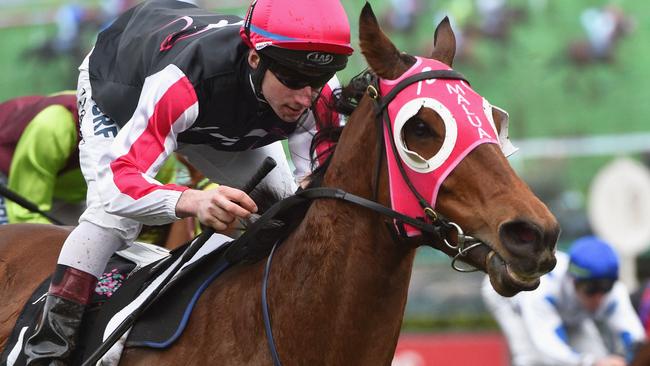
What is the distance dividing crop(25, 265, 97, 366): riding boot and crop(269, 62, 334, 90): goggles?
91cm

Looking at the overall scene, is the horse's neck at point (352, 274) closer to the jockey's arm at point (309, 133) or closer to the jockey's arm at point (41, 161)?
the jockey's arm at point (309, 133)

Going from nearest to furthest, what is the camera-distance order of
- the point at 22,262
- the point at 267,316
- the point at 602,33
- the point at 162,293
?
the point at 267,316 → the point at 162,293 → the point at 22,262 → the point at 602,33

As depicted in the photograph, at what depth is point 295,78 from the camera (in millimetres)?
3295

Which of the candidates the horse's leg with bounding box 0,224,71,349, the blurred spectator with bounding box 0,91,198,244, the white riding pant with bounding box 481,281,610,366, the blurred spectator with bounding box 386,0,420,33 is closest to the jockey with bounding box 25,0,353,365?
the horse's leg with bounding box 0,224,71,349

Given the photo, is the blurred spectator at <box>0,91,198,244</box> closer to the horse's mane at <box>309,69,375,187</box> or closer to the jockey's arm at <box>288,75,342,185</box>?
the jockey's arm at <box>288,75,342,185</box>

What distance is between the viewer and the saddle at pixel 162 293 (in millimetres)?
3334

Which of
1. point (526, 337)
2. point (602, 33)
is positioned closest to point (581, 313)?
point (526, 337)

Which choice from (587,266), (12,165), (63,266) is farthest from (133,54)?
(587,266)

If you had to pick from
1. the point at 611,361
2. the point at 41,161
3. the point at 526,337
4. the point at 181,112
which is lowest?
the point at 526,337

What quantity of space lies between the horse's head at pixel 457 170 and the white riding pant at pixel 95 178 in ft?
2.78

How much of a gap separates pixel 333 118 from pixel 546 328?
3989mm

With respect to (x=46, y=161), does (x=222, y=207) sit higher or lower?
higher

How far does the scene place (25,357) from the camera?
11.7 ft

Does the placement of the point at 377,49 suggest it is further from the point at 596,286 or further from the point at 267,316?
the point at 596,286
